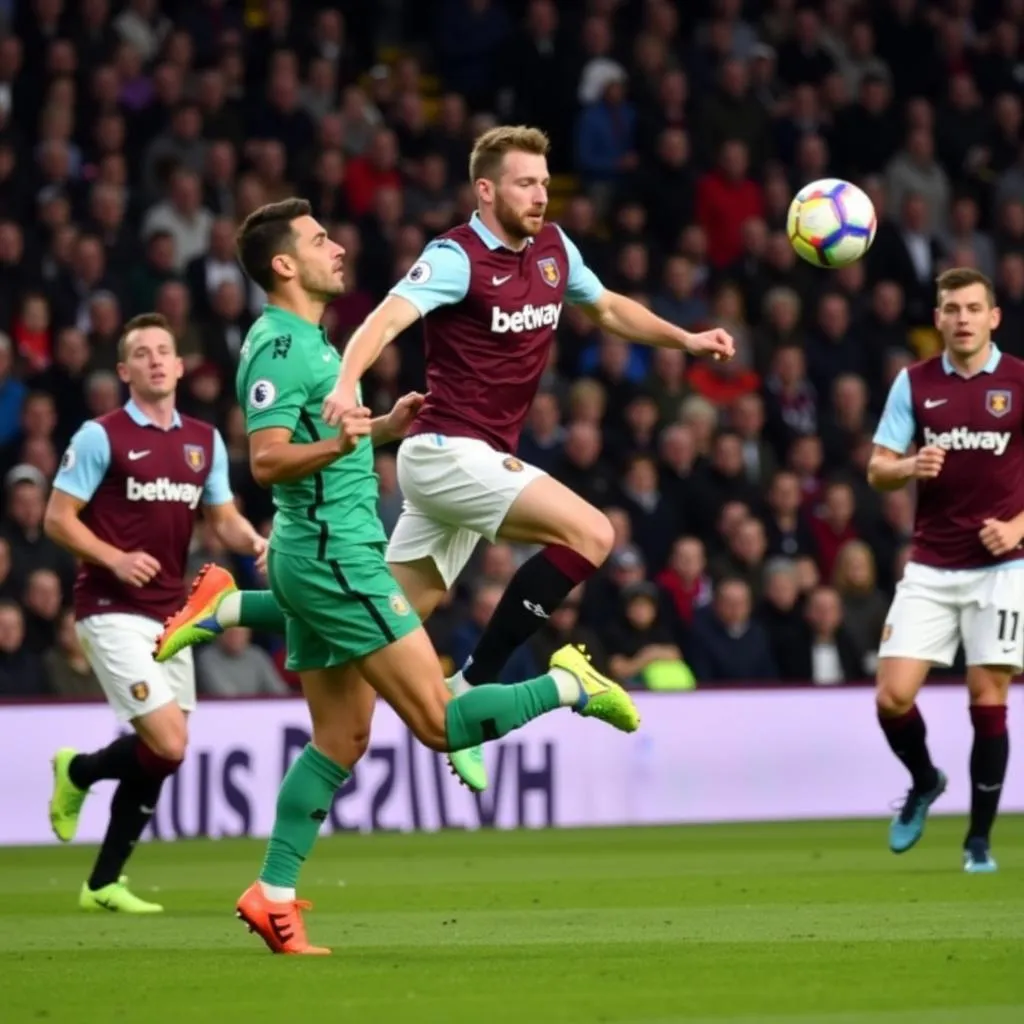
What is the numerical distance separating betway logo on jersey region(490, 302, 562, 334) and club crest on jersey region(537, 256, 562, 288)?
9 cm

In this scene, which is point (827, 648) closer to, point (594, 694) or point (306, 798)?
point (594, 694)

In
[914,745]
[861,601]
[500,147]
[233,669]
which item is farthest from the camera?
[861,601]

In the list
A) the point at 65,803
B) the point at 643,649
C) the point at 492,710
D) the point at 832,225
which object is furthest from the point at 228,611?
the point at 643,649

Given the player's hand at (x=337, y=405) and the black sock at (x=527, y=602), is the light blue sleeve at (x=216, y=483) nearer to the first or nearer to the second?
the black sock at (x=527, y=602)

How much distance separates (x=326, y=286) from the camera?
844cm

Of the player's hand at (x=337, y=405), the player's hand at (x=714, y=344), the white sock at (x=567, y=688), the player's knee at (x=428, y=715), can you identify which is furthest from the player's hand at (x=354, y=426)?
the player's hand at (x=714, y=344)

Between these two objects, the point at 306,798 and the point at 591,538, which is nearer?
the point at 306,798

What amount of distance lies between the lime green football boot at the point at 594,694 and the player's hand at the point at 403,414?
1245 mm

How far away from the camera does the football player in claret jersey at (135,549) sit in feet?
35.5

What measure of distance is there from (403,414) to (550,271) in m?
0.86

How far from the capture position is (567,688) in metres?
8.34

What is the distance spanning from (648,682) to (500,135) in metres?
7.68

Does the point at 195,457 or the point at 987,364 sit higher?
the point at 987,364

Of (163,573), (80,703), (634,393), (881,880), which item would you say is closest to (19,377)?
(80,703)
